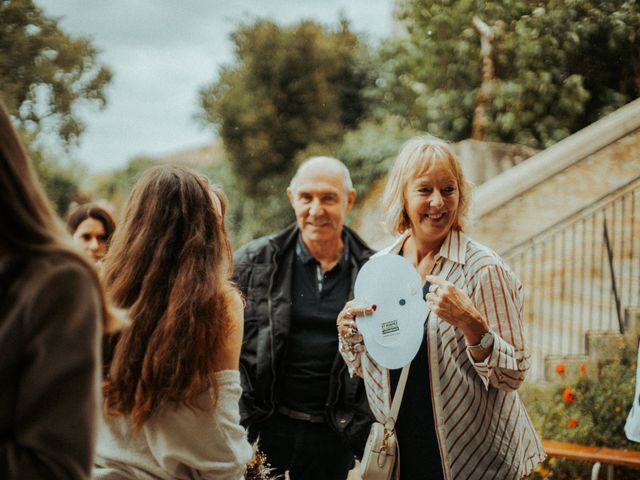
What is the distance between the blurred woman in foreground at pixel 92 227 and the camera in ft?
13.2

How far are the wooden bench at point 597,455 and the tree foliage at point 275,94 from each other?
6286mm

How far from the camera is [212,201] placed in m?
1.99

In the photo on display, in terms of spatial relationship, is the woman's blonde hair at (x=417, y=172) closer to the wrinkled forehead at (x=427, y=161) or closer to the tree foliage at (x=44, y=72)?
the wrinkled forehead at (x=427, y=161)

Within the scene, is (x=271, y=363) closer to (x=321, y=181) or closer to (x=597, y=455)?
(x=321, y=181)

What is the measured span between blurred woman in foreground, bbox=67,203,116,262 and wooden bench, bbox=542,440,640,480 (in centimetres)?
289

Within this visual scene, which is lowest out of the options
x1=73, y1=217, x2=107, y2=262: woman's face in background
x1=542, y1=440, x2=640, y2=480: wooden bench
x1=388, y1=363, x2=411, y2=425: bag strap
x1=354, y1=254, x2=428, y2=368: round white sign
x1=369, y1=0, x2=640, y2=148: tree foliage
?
x1=542, y1=440, x2=640, y2=480: wooden bench

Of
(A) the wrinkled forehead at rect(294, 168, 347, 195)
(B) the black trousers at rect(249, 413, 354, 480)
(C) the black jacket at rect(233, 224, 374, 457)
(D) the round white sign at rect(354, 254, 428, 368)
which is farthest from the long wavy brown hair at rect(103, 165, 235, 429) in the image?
(A) the wrinkled forehead at rect(294, 168, 347, 195)

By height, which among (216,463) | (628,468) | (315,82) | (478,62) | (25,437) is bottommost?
(628,468)

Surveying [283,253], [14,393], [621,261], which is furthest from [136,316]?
[621,261]

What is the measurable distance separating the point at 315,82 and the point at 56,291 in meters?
9.13

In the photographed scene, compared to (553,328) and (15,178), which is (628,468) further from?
(15,178)

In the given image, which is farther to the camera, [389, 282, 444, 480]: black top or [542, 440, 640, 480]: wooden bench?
[542, 440, 640, 480]: wooden bench

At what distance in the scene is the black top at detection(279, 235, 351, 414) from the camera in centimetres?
334

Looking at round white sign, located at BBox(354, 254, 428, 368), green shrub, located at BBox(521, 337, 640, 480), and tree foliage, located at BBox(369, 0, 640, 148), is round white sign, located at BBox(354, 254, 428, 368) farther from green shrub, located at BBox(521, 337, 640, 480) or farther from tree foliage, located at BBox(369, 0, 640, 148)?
tree foliage, located at BBox(369, 0, 640, 148)
